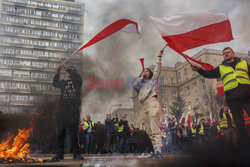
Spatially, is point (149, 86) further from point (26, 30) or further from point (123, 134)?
point (26, 30)

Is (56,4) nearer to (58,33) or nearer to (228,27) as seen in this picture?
(58,33)

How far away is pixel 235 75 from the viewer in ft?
11.5

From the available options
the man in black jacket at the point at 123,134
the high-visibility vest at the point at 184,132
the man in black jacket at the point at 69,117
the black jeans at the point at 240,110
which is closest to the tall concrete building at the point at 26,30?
the man in black jacket at the point at 123,134

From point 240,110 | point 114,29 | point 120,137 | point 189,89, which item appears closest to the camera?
point 240,110

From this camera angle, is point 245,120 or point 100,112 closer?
point 245,120

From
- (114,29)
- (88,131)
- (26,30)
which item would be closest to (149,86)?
(114,29)

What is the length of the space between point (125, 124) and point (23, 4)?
181ft

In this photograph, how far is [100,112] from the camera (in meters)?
9.20

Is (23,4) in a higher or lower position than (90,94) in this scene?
higher

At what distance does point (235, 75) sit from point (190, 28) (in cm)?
163

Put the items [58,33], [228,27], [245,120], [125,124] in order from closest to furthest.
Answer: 1. [245,120]
2. [228,27]
3. [125,124]
4. [58,33]

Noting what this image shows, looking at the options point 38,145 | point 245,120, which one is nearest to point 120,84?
point 38,145

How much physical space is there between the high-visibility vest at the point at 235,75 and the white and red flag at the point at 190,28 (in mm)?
1004

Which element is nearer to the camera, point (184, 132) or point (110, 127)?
point (110, 127)
